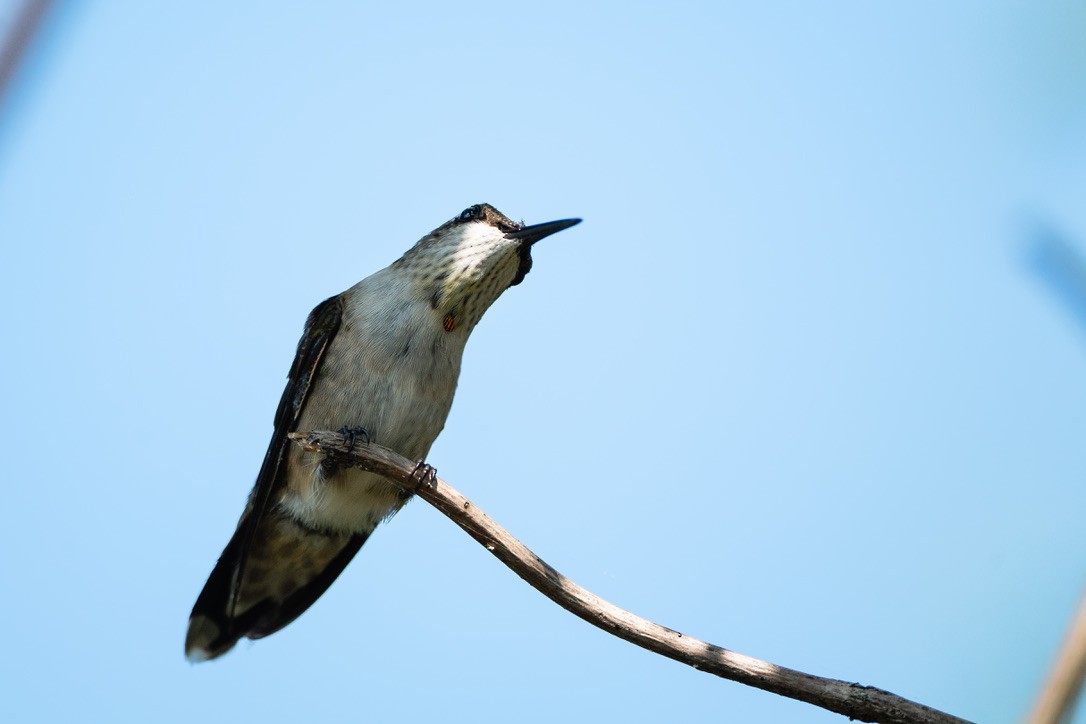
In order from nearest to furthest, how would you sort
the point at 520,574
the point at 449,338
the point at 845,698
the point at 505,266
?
the point at 845,698, the point at 520,574, the point at 449,338, the point at 505,266

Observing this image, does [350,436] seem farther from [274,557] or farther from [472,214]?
[472,214]

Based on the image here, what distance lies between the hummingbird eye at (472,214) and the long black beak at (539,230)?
0.34 meters

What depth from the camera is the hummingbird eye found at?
543 cm

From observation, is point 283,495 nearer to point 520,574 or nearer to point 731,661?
point 520,574

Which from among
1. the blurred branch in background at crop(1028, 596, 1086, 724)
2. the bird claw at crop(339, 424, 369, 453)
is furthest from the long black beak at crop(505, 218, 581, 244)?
the blurred branch in background at crop(1028, 596, 1086, 724)

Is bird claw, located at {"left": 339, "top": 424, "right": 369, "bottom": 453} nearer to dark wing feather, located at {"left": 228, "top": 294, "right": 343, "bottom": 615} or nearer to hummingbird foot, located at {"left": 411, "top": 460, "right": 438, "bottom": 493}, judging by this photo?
dark wing feather, located at {"left": 228, "top": 294, "right": 343, "bottom": 615}

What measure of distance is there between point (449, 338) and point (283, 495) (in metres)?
1.11

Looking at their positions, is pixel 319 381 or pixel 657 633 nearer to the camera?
pixel 657 633

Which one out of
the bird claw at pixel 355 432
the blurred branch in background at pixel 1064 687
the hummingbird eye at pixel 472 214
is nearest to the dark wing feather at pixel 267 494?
the bird claw at pixel 355 432

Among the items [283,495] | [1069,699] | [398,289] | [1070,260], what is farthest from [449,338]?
[1069,699]

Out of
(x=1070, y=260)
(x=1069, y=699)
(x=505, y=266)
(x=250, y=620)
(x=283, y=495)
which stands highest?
(x=1070, y=260)

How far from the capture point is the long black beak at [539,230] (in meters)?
4.94

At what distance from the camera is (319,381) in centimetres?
477

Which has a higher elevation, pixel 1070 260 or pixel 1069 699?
pixel 1070 260
